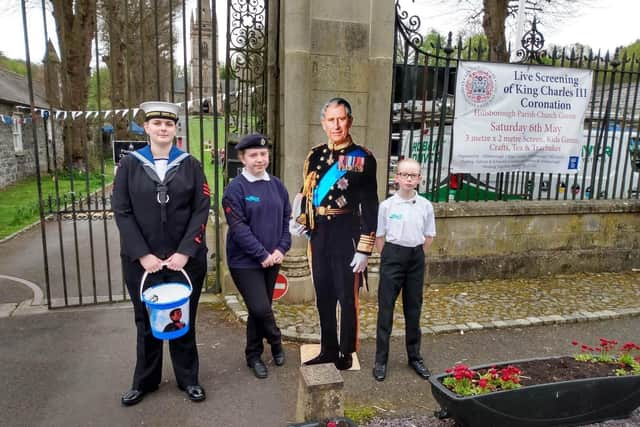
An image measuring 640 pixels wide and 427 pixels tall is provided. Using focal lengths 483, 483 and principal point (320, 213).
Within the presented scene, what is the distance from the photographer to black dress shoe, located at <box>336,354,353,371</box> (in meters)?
4.30

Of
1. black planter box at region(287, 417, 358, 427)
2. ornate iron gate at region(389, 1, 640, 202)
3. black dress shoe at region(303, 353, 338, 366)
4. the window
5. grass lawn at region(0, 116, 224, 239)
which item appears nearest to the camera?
black planter box at region(287, 417, 358, 427)

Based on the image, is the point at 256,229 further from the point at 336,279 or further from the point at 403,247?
the point at 403,247

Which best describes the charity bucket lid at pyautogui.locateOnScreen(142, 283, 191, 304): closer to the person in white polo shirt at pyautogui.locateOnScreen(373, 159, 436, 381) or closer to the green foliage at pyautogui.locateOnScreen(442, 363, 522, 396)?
the person in white polo shirt at pyautogui.locateOnScreen(373, 159, 436, 381)

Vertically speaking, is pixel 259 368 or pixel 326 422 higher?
pixel 326 422

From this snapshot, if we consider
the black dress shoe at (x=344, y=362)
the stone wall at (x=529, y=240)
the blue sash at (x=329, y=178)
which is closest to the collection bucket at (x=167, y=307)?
the blue sash at (x=329, y=178)

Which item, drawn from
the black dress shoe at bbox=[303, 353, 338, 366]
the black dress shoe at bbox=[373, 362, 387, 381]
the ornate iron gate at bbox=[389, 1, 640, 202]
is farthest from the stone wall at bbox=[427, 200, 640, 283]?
the black dress shoe at bbox=[303, 353, 338, 366]

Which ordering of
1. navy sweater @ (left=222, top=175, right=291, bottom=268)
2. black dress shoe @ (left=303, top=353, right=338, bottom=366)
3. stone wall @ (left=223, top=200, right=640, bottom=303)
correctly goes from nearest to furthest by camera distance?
1. navy sweater @ (left=222, top=175, right=291, bottom=268)
2. black dress shoe @ (left=303, top=353, right=338, bottom=366)
3. stone wall @ (left=223, top=200, right=640, bottom=303)

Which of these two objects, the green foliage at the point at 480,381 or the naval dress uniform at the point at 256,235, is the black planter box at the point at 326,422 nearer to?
the green foliage at the point at 480,381

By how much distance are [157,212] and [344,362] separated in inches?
82.9

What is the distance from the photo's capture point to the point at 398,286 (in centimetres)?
410

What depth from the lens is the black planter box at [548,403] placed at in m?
3.07

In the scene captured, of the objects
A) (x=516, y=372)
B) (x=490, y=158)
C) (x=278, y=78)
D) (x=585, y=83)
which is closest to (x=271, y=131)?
(x=278, y=78)

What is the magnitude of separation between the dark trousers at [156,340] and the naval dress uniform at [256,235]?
1.15 ft

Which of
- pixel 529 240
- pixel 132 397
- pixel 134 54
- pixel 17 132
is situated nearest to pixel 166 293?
pixel 132 397
